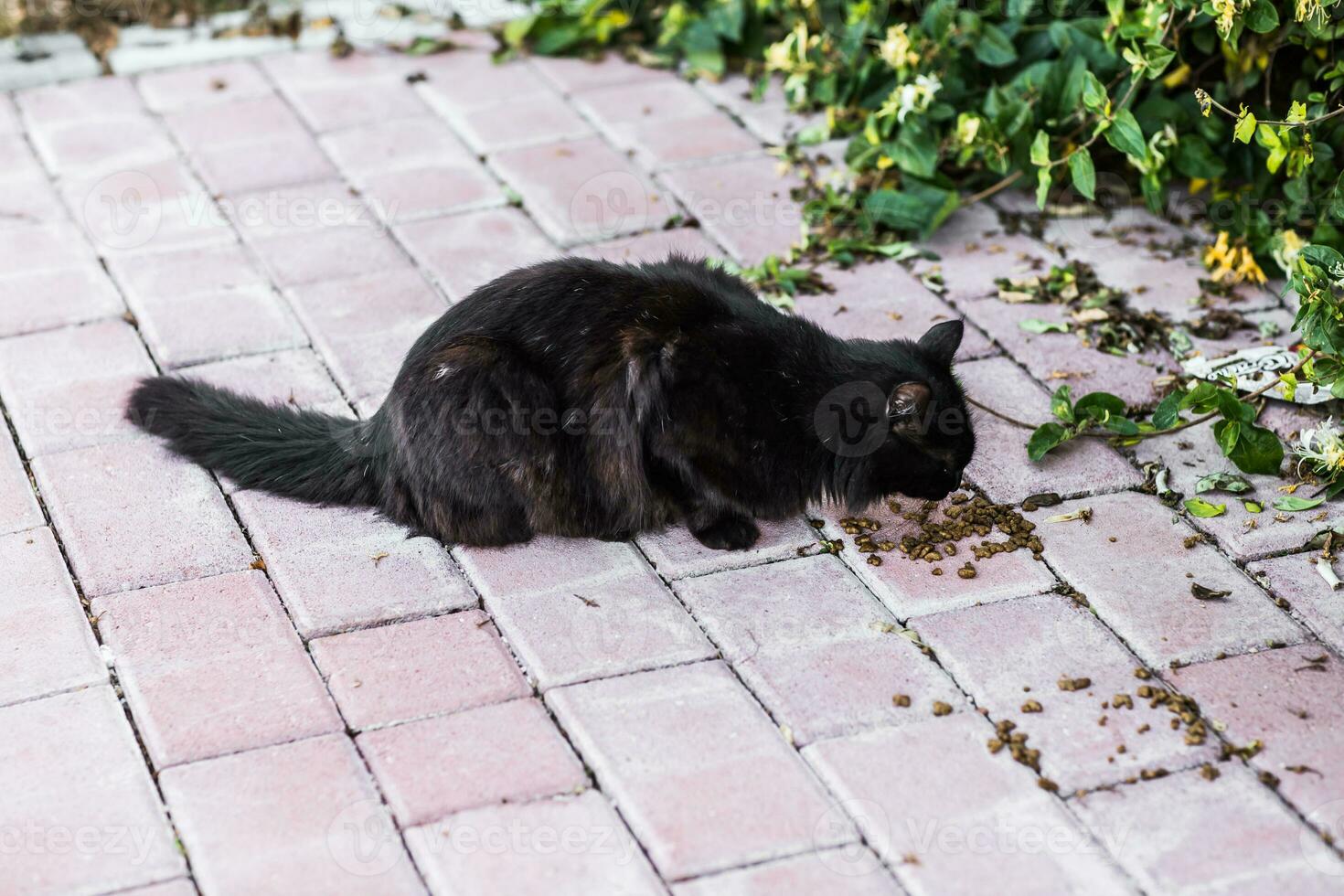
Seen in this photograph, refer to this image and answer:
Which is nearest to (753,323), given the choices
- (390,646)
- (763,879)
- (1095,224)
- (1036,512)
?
(1036,512)

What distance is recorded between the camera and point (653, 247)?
4.75m

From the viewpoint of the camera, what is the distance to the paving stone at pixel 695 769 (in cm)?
269

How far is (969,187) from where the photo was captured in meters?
5.13

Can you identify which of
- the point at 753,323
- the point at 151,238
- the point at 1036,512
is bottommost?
the point at 151,238

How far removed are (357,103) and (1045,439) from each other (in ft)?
10.4

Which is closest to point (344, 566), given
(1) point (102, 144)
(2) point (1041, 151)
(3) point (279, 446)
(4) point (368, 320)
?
(3) point (279, 446)

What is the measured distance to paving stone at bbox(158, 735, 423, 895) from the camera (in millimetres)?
2607

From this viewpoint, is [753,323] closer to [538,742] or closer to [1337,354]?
[538,742]

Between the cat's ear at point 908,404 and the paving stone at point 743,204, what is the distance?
4.91 feet

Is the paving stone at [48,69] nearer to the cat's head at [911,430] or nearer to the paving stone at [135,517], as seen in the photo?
the paving stone at [135,517]

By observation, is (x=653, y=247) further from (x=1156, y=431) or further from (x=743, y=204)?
(x=1156, y=431)

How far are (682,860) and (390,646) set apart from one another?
2.93ft
